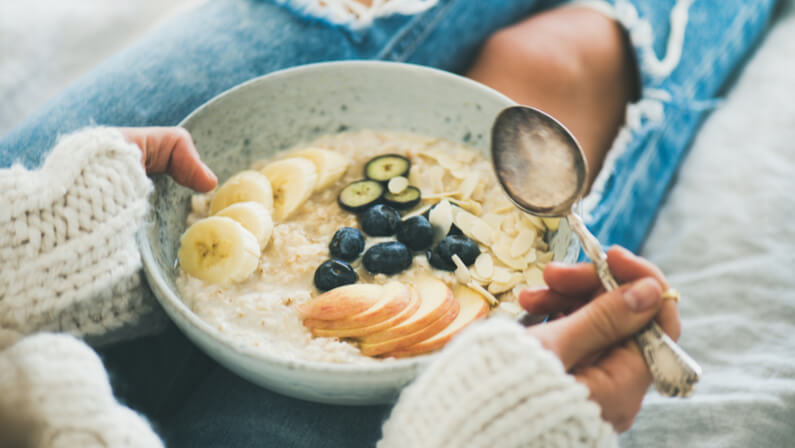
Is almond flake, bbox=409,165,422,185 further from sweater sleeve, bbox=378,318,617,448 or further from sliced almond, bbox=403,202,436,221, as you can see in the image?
sweater sleeve, bbox=378,318,617,448

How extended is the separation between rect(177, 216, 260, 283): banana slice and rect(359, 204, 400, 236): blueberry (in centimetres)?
13

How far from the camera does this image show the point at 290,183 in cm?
76

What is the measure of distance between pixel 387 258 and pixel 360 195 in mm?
114

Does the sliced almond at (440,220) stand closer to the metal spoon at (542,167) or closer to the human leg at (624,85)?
the metal spoon at (542,167)

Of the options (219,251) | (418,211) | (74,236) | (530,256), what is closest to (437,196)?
(418,211)

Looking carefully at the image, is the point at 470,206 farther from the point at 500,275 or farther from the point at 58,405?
the point at 58,405

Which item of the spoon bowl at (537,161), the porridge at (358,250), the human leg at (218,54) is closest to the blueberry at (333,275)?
the porridge at (358,250)

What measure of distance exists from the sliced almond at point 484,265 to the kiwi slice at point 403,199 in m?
0.11

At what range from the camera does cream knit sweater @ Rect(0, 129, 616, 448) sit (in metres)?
0.48

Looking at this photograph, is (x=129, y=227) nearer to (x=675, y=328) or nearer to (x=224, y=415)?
(x=224, y=415)

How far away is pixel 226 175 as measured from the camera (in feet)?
2.69

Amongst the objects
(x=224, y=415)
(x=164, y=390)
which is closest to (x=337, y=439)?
(x=224, y=415)

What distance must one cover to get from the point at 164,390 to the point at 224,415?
11cm

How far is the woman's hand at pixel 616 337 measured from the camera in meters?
0.52
